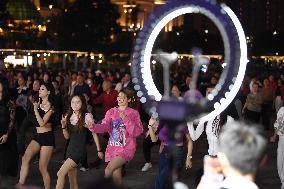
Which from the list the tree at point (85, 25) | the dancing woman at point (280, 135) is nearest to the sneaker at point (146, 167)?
the dancing woman at point (280, 135)

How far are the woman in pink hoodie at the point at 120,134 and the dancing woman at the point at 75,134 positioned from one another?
203 mm

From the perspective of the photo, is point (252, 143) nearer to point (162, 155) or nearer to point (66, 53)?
point (162, 155)

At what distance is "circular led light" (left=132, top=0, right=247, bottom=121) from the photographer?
6.51 metres

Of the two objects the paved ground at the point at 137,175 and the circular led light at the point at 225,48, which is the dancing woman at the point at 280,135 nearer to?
the paved ground at the point at 137,175

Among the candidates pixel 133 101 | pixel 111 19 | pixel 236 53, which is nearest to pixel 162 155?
pixel 133 101

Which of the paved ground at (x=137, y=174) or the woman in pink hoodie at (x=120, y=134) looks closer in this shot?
the woman in pink hoodie at (x=120, y=134)

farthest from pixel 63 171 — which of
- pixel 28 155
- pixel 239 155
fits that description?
pixel 239 155

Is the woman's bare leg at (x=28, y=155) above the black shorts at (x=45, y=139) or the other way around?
the other way around

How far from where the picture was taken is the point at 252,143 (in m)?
4.44

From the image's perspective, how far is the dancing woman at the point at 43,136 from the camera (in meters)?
10.9

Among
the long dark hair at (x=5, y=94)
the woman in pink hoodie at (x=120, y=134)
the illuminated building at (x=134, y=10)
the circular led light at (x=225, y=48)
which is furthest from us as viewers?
the illuminated building at (x=134, y=10)

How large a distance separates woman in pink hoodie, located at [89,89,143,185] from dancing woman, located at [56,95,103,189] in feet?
0.66

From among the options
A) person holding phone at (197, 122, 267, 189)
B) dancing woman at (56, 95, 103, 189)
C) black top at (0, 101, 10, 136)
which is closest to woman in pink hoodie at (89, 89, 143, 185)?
dancing woman at (56, 95, 103, 189)

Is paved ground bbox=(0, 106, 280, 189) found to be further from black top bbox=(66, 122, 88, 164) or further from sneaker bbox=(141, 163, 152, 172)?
black top bbox=(66, 122, 88, 164)
